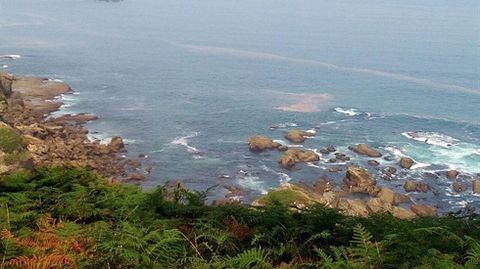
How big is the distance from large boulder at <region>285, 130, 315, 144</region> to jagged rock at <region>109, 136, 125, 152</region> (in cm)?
1617

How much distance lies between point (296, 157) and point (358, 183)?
7033 mm

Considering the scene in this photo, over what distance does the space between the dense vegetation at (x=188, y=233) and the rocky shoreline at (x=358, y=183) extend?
926 inches

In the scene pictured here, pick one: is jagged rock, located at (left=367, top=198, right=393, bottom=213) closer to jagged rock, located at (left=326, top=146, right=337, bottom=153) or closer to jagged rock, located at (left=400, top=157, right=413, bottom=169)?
jagged rock, located at (left=400, top=157, right=413, bottom=169)

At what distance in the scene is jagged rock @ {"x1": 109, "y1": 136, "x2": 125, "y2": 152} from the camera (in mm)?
46281

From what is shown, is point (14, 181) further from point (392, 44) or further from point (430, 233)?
point (392, 44)

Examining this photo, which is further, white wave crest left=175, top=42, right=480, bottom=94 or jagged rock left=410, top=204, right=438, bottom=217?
white wave crest left=175, top=42, right=480, bottom=94

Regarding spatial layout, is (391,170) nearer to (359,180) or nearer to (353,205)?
(359,180)

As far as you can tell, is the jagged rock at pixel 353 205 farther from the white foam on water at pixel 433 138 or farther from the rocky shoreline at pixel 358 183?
the white foam on water at pixel 433 138

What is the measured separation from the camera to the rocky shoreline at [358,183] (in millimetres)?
35625

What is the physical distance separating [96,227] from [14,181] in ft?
10.5

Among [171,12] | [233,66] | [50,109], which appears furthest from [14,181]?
[171,12]

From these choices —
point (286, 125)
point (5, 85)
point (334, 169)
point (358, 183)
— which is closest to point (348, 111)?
point (286, 125)

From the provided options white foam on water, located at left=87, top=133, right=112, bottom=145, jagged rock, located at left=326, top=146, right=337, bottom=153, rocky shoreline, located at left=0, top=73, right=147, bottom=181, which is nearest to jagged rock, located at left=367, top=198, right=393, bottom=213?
jagged rock, located at left=326, top=146, right=337, bottom=153

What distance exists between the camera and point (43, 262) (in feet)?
17.4
